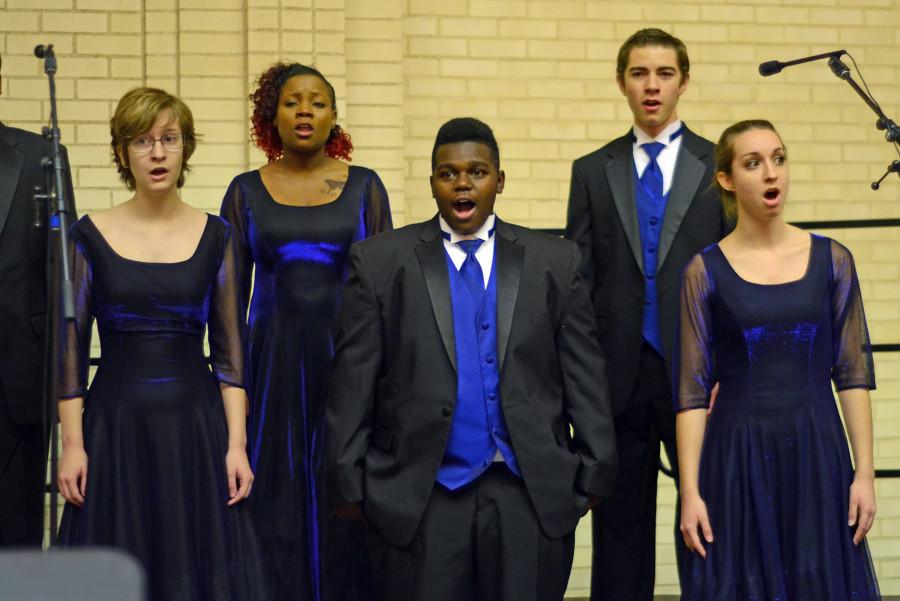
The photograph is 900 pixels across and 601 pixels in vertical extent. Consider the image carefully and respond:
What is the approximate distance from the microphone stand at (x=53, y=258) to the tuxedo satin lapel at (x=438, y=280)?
31.2 inches

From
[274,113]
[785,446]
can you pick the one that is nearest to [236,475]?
[274,113]

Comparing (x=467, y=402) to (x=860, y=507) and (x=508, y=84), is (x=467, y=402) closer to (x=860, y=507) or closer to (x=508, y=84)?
(x=860, y=507)

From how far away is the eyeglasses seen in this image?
3.72 metres

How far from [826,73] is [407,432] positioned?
357 cm

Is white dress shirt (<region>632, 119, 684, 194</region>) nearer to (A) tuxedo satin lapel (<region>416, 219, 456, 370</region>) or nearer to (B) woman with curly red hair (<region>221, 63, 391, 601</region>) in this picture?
(B) woman with curly red hair (<region>221, 63, 391, 601</region>)

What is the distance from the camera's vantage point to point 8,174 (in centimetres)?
386

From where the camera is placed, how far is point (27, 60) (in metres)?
5.61

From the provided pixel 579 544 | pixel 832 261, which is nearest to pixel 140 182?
pixel 832 261

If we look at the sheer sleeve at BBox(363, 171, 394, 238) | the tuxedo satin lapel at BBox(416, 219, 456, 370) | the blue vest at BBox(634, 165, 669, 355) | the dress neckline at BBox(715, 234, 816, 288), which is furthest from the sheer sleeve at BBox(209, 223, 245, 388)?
the dress neckline at BBox(715, 234, 816, 288)

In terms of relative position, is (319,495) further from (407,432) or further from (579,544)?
(579,544)

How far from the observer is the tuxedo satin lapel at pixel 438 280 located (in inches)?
131

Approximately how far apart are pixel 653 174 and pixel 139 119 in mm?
1423

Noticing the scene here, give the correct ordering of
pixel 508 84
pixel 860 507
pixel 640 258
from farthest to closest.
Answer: pixel 508 84, pixel 640 258, pixel 860 507

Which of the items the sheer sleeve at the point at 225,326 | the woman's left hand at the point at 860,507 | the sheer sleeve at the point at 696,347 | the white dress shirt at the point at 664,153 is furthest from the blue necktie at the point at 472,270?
the woman's left hand at the point at 860,507
